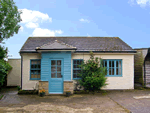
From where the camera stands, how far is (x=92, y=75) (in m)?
9.31

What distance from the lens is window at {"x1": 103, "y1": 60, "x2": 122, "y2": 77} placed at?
10.6m

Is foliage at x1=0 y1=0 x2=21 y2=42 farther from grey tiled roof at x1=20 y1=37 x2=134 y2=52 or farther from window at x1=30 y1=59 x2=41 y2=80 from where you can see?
window at x1=30 y1=59 x2=41 y2=80

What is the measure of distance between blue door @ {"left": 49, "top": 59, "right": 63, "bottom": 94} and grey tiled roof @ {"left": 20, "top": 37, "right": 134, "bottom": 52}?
5.60 ft

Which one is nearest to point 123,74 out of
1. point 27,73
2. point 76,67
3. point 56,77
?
point 76,67

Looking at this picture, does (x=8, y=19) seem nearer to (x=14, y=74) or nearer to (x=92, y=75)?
(x=14, y=74)

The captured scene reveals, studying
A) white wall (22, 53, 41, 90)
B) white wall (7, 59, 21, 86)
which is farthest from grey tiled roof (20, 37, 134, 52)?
white wall (7, 59, 21, 86)

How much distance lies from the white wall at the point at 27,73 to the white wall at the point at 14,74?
14.1 ft

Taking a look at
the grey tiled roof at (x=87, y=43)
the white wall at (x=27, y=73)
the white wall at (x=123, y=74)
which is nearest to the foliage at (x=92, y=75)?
the white wall at (x=123, y=74)

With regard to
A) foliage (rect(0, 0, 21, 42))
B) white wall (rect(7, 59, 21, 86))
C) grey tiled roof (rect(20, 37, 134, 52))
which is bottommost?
white wall (rect(7, 59, 21, 86))

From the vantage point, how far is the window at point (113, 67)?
10.6 meters

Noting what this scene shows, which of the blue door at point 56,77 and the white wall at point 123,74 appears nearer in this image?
the blue door at point 56,77

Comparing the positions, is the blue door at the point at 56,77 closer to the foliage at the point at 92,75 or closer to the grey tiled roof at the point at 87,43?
the foliage at the point at 92,75

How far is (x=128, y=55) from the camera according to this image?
1069cm

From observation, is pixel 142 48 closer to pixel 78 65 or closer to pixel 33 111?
pixel 78 65
